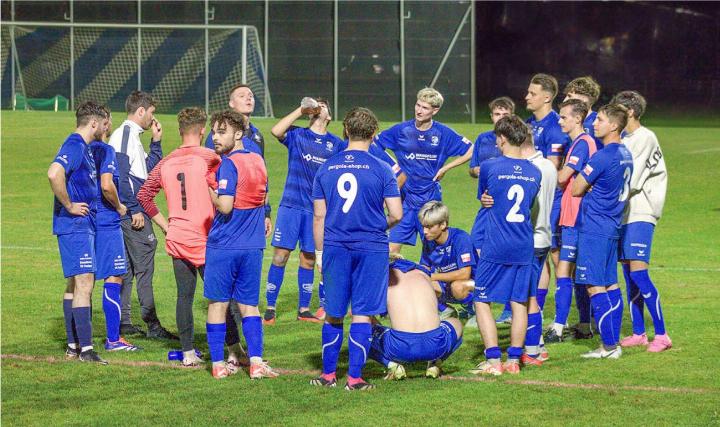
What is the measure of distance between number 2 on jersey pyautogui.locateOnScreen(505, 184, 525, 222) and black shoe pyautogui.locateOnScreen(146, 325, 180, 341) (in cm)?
360

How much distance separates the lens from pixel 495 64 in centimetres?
3472

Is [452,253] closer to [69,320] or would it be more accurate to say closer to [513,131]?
[513,131]

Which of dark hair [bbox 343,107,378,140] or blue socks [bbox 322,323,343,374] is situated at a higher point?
dark hair [bbox 343,107,378,140]

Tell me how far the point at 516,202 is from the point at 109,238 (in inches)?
142

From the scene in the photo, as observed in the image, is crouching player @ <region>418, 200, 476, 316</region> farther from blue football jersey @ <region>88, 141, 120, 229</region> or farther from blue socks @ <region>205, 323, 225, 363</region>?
blue football jersey @ <region>88, 141, 120, 229</region>

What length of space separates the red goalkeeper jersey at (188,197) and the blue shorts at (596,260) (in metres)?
3.25

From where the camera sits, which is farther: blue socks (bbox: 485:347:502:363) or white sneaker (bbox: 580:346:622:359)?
white sneaker (bbox: 580:346:622:359)

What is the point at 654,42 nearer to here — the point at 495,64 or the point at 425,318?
the point at 495,64

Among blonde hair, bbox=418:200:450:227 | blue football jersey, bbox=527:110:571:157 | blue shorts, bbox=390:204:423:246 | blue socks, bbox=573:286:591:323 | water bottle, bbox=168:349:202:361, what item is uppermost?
blue football jersey, bbox=527:110:571:157

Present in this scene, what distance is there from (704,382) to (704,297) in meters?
4.35

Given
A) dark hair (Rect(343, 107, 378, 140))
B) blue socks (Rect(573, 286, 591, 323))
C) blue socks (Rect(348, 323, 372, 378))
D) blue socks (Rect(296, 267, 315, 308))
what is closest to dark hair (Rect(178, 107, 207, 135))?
dark hair (Rect(343, 107, 378, 140))

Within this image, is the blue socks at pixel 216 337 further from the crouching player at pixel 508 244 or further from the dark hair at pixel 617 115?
the dark hair at pixel 617 115

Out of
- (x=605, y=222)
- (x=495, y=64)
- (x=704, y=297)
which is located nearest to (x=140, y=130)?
(x=605, y=222)

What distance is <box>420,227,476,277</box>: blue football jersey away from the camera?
10102mm
